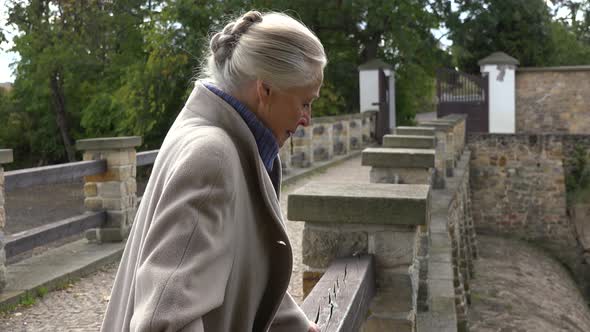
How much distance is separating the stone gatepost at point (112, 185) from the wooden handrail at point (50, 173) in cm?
11

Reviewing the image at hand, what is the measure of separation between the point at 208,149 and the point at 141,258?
243mm

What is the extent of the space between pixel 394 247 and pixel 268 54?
66.9 inches

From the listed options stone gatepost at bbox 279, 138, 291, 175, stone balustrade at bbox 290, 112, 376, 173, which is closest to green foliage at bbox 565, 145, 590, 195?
stone balustrade at bbox 290, 112, 376, 173

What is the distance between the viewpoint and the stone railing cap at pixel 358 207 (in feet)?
9.75

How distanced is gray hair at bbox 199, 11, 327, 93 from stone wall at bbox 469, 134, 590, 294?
19257 mm

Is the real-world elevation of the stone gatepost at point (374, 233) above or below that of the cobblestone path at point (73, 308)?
above

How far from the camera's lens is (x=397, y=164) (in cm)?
575

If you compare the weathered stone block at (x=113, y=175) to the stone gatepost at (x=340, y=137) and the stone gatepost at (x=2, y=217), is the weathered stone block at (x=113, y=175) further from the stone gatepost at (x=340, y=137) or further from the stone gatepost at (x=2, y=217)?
the stone gatepost at (x=340, y=137)

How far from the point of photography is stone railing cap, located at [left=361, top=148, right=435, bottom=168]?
18.4 ft

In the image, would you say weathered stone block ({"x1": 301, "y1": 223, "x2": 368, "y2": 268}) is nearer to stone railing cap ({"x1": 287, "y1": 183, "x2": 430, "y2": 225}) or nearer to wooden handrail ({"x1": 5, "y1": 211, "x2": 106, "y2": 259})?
stone railing cap ({"x1": 287, "y1": 183, "x2": 430, "y2": 225})

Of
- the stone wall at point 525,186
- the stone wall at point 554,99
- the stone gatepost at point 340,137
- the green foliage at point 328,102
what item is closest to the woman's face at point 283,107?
the stone gatepost at point 340,137

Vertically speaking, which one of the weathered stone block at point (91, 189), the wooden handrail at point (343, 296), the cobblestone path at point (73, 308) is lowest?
the cobblestone path at point (73, 308)

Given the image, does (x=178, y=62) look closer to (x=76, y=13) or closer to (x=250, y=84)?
(x=76, y=13)

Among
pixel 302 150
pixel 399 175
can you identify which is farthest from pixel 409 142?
pixel 302 150
